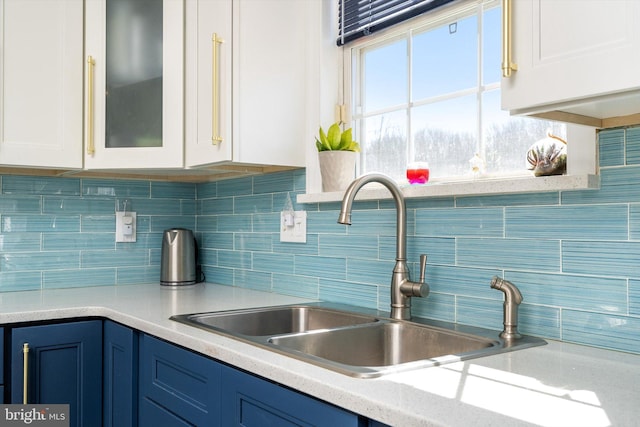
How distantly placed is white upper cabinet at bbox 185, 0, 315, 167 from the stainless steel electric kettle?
0.51 meters

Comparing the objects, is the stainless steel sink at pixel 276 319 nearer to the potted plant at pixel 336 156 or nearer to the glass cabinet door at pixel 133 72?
the potted plant at pixel 336 156

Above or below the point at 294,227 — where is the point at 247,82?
above

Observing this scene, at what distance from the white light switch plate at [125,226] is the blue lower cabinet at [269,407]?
1.55 metres

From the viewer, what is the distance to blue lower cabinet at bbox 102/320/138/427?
6.22ft

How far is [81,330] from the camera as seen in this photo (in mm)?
2062

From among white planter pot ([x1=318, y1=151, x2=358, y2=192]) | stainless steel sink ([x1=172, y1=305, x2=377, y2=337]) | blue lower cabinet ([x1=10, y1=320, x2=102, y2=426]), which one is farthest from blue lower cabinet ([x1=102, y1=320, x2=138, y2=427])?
white planter pot ([x1=318, y1=151, x2=358, y2=192])

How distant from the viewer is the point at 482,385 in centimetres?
106

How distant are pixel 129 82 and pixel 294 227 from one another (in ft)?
2.90

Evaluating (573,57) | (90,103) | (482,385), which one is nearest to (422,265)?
(482,385)

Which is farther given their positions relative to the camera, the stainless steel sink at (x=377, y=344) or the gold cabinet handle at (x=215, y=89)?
the gold cabinet handle at (x=215, y=89)

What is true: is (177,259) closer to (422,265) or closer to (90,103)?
(90,103)

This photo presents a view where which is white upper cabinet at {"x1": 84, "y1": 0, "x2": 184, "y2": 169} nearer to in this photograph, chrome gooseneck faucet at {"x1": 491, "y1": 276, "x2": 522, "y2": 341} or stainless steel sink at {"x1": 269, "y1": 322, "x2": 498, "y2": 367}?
stainless steel sink at {"x1": 269, "y1": 322, "x2": 498, "y2": 367}

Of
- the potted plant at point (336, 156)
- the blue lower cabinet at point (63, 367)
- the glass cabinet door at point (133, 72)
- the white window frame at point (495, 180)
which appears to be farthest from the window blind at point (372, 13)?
the blue lower cabinet at point (63, 367)

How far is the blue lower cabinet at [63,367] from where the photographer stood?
196cm
